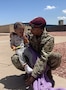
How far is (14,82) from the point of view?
19.3 ft

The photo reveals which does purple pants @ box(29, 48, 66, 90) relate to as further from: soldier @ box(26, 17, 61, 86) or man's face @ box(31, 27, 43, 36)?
man's face @ box(31, 27, 43, 36)

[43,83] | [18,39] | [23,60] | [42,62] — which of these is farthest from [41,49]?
[18,39]

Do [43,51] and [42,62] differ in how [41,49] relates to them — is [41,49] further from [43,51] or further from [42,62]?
[42,62]

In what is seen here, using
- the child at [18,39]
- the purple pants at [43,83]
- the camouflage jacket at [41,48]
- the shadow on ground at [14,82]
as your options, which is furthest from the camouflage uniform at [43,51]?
the shadow on ground at [14,82]

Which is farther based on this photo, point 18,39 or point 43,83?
point 18,39

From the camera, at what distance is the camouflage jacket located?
486 centimetres

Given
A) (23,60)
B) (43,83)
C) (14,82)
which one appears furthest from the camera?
(14,82)

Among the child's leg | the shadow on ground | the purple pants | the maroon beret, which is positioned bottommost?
the shadow on ground

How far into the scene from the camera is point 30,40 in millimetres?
5391

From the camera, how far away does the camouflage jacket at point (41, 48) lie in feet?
16.0

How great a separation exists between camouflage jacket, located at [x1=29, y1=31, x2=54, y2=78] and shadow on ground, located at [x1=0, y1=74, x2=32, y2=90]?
70cm

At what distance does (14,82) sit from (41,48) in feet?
3.76

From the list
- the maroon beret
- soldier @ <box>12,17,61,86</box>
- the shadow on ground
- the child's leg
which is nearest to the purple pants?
soldier @ <box>12,17,61,86</box>

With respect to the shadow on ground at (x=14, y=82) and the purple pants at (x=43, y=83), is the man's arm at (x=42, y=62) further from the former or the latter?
the shadow on ground at (x=14, y=82)
